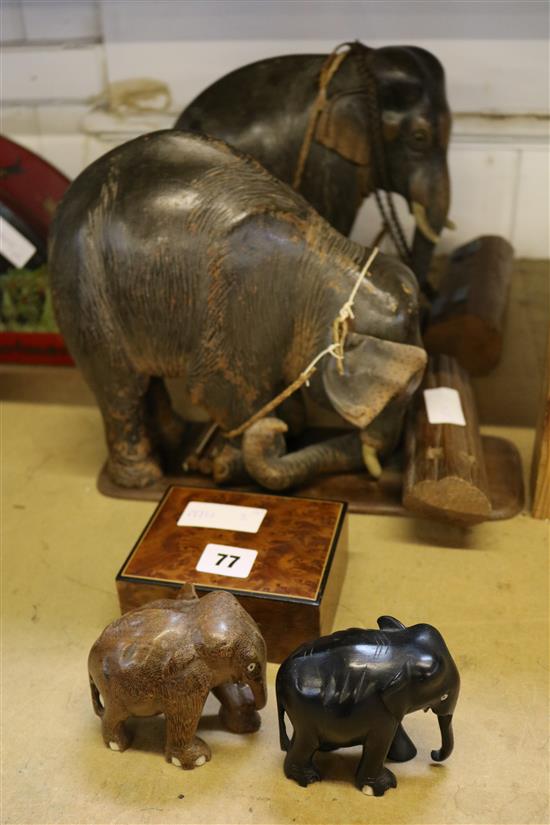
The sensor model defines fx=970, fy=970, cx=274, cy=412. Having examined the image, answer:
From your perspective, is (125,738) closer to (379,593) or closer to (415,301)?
(379,593)

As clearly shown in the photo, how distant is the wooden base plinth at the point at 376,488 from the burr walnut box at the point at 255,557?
0.61 ft

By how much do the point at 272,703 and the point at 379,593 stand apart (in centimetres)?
31

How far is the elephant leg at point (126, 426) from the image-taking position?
182 cm

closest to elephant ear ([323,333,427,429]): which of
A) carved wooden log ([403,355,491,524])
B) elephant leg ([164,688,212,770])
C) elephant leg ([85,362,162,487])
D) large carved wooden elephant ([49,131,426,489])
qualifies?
large carved wooden elephant ([49,131,426,489])


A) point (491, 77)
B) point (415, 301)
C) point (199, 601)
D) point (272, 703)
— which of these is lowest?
point (272, 703)

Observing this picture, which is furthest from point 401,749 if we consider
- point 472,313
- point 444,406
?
point 472,313

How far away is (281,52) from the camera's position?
2.50 meters

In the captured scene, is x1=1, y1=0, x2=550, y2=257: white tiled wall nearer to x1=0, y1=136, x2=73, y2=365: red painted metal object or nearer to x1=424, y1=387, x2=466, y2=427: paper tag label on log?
x1=0, y1=136, x2=73, y2=365: red painted metal object

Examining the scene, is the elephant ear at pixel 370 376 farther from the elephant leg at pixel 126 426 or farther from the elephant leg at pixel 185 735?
the elephant leg at pixel 185 735

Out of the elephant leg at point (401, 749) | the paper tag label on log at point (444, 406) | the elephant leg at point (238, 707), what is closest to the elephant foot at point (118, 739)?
the elephant leg at point (238, 707)

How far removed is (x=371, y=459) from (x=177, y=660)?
720 mm

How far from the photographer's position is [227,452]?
1859mm

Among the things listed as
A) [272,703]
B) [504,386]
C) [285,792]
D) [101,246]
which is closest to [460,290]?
[504,386]

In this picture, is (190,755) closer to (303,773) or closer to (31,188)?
(303,773)
